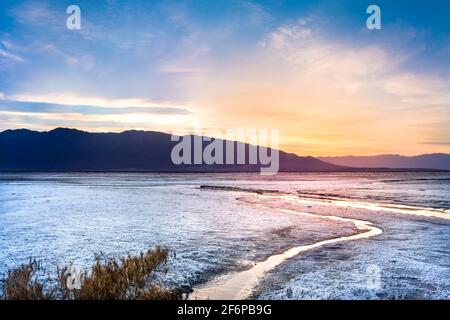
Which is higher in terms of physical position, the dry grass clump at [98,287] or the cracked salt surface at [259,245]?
the dry grass clump at [98,287]

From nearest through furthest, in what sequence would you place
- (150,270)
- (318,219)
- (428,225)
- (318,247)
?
(150,270), (318,247), (428,225), (318,219)

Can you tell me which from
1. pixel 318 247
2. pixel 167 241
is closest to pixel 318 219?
pixel 318 247

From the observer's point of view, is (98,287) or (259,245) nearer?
(98,287)

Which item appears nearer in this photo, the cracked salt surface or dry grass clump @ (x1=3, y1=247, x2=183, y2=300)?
dry grass clump @ (x1=3, y1=247, x2=183, y2=300)

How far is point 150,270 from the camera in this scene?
12875mm

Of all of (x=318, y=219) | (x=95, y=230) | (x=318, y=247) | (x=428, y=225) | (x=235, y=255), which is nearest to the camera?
(x=235, y=255)

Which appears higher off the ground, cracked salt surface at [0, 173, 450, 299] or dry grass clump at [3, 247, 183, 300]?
dry grass clump at [3, 247, 183, 300]

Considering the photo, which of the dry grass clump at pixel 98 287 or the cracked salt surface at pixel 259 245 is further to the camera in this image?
the cracked salt surface at pixel 259 245

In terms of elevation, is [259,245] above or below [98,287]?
below

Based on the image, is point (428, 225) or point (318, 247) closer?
point (318, 247)

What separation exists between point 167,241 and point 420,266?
1046 centimetres

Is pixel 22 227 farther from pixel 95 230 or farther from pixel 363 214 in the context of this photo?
pixel 363 214
